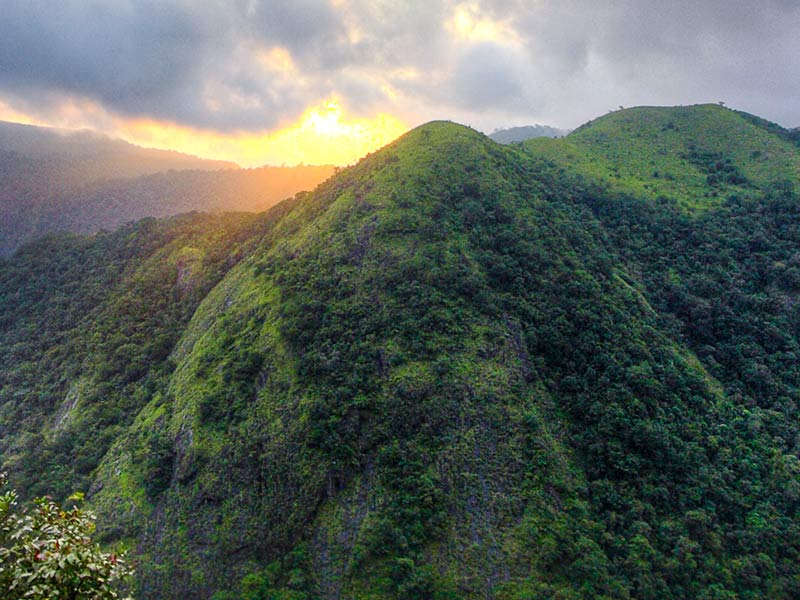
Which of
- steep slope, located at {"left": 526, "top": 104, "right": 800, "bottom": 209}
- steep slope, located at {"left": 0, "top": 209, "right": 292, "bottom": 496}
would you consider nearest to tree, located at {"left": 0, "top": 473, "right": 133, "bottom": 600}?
steep slope, located at {"left": 0, "top": 209, "right": 292, "bottom": 496}

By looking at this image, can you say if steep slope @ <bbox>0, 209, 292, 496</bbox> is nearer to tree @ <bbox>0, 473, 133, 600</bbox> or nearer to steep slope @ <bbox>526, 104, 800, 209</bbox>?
tree @ <bbox>0, 473, 133, 600</bbox>

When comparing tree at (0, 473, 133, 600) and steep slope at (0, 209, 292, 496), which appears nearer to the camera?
tree at (0, 473, 133, 600)

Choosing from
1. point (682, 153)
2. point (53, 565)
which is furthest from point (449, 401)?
point (682, 153)

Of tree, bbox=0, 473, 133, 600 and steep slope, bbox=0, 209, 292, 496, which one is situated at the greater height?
tree, bbox=0, 473, 133, 600

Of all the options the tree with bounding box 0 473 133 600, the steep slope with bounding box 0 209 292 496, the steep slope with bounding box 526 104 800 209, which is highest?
the steep slope with bounding box 526 104 800 209

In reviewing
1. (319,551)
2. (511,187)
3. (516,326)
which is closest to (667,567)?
(516,326)
